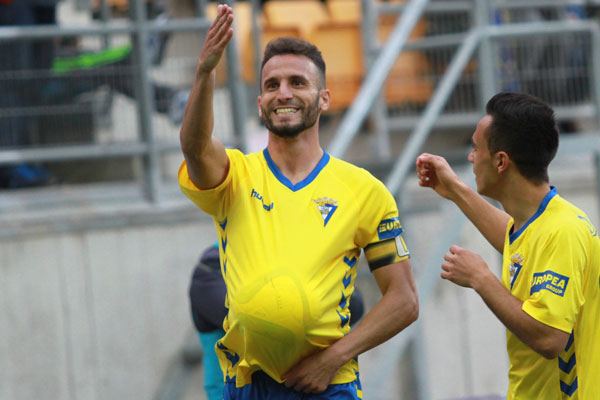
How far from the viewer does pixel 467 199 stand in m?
3.63

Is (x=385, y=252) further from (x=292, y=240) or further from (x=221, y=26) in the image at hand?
(x=221, y=26)

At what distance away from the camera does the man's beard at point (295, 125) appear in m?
3.37

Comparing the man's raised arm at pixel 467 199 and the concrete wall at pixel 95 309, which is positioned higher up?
the man's raised arm at pixel 467 199

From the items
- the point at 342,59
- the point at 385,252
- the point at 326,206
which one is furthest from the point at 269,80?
the point at 342,59

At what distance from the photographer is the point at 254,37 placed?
7211 mm

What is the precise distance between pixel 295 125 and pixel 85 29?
328 cm

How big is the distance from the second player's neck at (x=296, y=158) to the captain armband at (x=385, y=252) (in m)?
0.37

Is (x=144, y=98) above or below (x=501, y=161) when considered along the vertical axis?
above

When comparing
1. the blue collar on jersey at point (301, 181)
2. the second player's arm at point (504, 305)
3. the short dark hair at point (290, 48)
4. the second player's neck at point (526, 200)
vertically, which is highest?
the short dark hair at point (290, 48)

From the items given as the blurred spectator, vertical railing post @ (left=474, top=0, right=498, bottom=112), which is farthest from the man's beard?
the blurred spectator

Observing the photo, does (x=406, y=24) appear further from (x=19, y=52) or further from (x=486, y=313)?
(x=19, y=52)

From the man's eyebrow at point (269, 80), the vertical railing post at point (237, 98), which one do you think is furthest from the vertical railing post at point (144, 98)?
the man's eyebrow at point (269, 80)

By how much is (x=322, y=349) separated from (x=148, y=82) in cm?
348

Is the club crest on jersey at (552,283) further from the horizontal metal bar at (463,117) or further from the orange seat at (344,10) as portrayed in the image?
the orange seat at (344,10)
